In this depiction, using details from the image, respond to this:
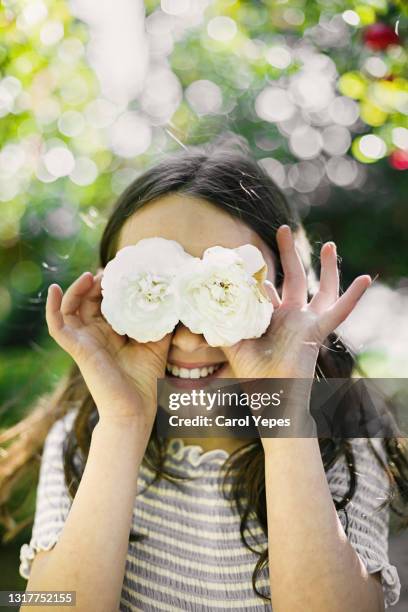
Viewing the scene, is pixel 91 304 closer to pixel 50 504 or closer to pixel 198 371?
pixel 198 371

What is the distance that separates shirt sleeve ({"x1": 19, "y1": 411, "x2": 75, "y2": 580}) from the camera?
87cm

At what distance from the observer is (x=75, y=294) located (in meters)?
0.85

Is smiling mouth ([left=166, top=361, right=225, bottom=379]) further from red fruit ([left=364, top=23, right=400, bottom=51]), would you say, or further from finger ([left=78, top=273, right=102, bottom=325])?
red fruit ([left=364, top=23, right=400, bottom=51])

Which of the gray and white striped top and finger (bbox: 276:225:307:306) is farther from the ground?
finger (bbox: 276:225:307:306)

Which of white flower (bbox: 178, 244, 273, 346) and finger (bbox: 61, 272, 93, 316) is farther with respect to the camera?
finger (bbox: 61, 272, 93, 316)

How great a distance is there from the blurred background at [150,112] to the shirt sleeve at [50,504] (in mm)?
268

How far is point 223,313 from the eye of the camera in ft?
2.41

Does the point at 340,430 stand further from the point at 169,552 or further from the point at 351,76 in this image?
the point at 351,76

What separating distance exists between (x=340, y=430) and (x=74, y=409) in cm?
49

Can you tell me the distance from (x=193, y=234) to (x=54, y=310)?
0.23 metres

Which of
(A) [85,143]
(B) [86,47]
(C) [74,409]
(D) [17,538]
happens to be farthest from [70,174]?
(D) [17,538]

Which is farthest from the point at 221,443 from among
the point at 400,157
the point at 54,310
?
the point at 400,157

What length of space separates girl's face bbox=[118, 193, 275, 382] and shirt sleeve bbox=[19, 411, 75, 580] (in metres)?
0.28

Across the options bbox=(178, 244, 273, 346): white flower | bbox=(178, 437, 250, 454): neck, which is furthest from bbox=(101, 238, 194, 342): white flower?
bbox=(178, 437, 250, 454): neck
